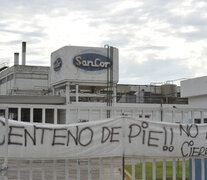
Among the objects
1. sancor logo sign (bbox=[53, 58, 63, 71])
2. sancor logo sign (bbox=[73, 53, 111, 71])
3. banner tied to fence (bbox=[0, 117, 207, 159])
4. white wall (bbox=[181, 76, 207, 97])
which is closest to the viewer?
banner tied to fence (bbox=[0, 117, 207, 159])

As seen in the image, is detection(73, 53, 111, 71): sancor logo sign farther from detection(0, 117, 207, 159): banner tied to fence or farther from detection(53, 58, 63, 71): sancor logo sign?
detection(0, 117, 207, 159): banner tied to fence

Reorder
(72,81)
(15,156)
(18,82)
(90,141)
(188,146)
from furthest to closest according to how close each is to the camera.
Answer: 1. (18,82)
2. (72,81)
3. (188,146)
4. (90,141)
5. (15,156)

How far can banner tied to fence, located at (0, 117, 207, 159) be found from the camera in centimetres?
677

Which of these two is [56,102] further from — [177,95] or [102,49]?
[177,95]

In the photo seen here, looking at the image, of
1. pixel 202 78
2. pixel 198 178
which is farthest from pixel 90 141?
pixel 202 78

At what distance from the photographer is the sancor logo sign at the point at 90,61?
3094 cm

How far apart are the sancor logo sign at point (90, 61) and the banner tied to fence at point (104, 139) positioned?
76.3ft

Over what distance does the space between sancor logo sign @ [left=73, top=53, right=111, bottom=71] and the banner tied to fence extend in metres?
23.3

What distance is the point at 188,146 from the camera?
315 inches

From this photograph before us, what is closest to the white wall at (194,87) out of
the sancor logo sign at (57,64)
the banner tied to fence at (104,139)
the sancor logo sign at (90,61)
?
the banner tied to fence at (104,139)

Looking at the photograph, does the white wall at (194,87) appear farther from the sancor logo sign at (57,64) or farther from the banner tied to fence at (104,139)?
the sancor logo sign at (57,64)

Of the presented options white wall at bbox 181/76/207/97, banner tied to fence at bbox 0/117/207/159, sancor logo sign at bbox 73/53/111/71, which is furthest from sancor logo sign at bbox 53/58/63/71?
banner tied to fence at bbox 0/117/207/159

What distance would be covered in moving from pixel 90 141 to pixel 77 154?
1.17 feet

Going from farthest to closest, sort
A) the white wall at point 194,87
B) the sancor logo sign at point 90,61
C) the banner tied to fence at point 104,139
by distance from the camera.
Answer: the sancor logo sign at point 90,61
the white wall at point 194,87
the banner tied to fence at point 104,139
